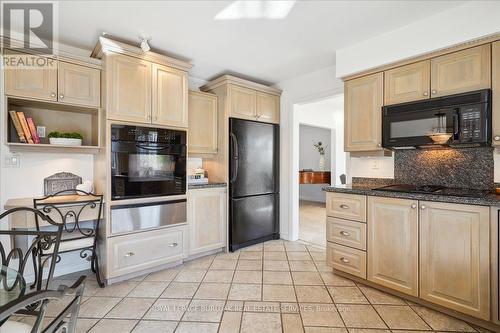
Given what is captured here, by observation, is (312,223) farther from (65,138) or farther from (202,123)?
(65,138)

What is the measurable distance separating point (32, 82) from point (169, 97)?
1.21 metres

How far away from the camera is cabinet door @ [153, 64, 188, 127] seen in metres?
2.73

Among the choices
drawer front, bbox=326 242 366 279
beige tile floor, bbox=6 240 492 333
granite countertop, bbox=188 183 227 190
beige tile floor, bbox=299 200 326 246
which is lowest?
beige tile floor, bbox=6 240 492 333

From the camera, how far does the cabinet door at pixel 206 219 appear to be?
10.1 feet

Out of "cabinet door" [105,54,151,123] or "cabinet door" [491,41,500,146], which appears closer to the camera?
"cabinet door" [491,41,500,146]

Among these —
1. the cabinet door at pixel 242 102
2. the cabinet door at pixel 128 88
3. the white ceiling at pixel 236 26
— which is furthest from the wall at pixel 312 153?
the cabinet door at pixel 128 88

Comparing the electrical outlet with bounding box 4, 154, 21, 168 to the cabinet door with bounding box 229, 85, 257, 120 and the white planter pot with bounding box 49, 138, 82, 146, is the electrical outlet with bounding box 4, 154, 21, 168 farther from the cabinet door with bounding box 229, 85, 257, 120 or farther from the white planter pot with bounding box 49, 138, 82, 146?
the cabinet door with bounding box 229, 85, 257, 120

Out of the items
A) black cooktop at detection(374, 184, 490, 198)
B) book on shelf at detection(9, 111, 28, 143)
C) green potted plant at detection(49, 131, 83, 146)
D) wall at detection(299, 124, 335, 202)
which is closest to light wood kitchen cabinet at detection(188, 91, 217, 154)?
green potted plant at detection(49, 131, 83, 146)

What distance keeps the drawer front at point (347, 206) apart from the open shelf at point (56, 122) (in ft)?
8.18

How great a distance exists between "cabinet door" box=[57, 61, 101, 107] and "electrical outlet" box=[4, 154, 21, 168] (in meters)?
0.72

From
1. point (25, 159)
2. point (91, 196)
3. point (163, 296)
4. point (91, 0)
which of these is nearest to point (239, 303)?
point (163, 296)

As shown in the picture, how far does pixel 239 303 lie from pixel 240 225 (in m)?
1.37

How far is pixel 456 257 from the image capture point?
186 centimetres

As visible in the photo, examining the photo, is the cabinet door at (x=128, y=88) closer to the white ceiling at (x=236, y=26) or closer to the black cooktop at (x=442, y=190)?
the white ceiling at (x=236, y=26)
